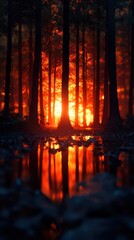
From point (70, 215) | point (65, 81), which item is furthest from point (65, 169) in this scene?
point (65, 81)

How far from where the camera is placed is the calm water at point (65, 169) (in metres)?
6.42

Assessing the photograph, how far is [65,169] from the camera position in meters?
8.68

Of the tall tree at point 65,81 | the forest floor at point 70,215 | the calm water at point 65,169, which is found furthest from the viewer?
the tall tree at point 65,81

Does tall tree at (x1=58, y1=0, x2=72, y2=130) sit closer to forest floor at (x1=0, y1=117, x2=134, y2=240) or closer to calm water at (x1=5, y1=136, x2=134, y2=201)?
calm water at (x1=5, y1=136, x2=134, y2=201)

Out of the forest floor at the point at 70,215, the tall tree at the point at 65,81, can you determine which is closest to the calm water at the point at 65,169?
the forest floor at the point at 70,215

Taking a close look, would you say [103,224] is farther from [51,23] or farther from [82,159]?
[51,23]

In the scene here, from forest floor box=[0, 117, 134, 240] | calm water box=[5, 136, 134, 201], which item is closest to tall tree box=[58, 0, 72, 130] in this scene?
calm water box=[5, 136, 134, 201]

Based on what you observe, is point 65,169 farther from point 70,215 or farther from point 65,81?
point 65,81

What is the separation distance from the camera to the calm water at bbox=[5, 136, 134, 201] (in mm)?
6424

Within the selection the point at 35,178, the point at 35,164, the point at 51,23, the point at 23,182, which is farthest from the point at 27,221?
the point at 51,23

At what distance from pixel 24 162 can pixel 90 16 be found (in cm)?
2408

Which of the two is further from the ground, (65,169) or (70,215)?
(65,169)

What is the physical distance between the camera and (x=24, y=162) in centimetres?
957

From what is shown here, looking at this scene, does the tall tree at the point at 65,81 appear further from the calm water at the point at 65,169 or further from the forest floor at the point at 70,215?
the forest floor at the point at 70,215
